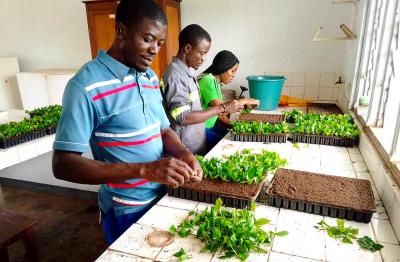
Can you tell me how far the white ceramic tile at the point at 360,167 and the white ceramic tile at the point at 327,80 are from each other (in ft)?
6.93

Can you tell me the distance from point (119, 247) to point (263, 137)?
1.52 meters

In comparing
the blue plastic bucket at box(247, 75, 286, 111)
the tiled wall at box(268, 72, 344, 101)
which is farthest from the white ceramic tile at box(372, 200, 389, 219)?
the tiled wall at box(268, 72, 344, 101)

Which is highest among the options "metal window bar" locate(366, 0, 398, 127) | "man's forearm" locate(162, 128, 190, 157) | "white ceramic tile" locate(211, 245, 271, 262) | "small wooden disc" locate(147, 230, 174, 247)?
"metal window bar" locate(366, 0, 398, 127)

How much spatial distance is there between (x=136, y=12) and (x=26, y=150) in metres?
2.04

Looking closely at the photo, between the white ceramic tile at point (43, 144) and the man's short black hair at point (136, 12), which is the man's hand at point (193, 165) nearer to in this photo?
the man's short black hair at point (136, 12)

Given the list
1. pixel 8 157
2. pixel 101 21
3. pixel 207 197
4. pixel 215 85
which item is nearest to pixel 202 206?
pixel 207 197

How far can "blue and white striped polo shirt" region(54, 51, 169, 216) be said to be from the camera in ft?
3.42

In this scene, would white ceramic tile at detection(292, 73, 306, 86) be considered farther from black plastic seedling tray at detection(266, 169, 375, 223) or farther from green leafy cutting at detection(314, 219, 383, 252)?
green leafy cutting at detection(314, 219, 383, 252)

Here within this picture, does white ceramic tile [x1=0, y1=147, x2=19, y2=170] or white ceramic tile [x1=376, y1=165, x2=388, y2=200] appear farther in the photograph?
white ceramic tile [x1=0, y1=147, x2=19, y2=170]

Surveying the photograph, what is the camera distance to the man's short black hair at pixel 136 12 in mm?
1119

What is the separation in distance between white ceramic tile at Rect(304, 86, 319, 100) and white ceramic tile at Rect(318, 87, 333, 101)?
49mm

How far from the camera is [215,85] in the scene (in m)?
2.48

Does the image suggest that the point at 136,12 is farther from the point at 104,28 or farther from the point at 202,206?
the point at 104,28

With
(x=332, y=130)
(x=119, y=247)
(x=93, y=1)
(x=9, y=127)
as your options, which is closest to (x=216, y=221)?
(x=119, y=247)
